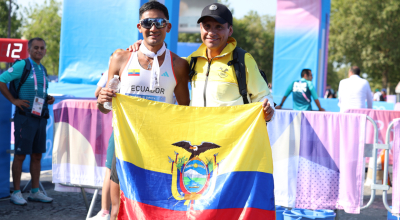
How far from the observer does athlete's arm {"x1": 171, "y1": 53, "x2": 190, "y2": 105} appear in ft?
11.2

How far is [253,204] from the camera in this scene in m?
3.04

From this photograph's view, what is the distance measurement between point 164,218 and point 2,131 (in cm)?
400

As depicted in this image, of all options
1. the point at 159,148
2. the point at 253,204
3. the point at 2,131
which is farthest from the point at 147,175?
the point at 2,131

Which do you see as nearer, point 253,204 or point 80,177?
point 253,204

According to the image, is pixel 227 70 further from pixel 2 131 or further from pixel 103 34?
pixel 103 34

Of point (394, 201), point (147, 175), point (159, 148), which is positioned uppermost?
point (159, 148)

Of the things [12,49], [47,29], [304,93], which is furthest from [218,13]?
[47,29]

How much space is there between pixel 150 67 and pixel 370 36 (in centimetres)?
4041

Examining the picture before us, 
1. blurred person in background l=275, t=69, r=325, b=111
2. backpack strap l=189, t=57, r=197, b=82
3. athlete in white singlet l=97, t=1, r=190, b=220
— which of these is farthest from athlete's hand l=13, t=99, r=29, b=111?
blurred person in background l=275, t=69, r=325, b=111

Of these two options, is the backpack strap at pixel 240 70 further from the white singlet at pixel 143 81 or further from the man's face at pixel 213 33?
the white singlet at pixel 143 81

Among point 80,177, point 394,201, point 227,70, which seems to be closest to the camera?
point 227,70

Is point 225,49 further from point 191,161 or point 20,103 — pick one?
point 20,103

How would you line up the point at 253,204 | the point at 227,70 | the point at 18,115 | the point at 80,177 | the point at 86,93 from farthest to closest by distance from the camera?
the point at 86,93 → the point at 18,115 → the point at 80,177 → the point at 227,70 → the point at 253,204

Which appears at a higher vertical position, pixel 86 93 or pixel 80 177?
pixel 86 93
